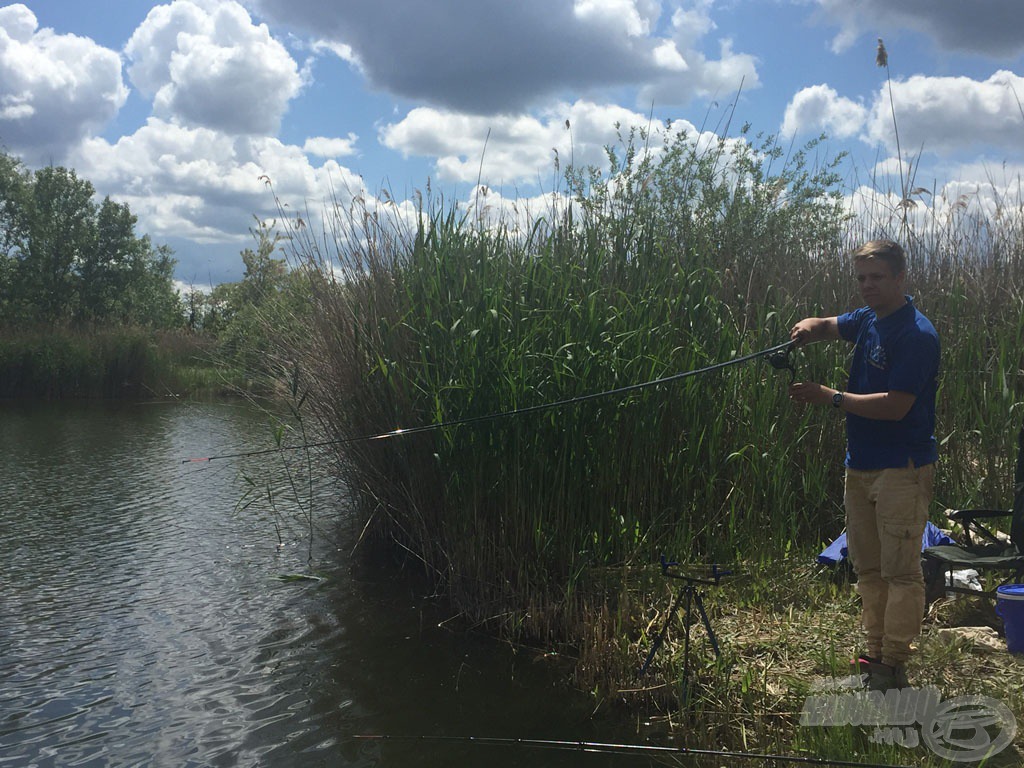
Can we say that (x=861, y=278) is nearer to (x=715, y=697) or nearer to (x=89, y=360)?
(x=715, y=697)

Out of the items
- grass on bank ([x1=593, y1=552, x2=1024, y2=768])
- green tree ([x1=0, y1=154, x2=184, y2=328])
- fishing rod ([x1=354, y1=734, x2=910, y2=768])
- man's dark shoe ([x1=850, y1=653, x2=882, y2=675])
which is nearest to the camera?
fishing rod ([x1=354, y1=734, x2=910, y2=768])

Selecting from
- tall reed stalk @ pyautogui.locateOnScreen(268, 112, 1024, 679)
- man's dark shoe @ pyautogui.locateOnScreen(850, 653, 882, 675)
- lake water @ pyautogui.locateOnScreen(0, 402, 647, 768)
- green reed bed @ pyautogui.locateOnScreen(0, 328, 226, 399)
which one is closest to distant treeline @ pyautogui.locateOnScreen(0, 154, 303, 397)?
green reed bed @ pyautogui.locateOnScreen(0, 328, 226, 399)

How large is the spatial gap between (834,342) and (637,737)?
3158 mm

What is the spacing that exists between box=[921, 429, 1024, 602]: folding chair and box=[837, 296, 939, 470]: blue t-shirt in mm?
839

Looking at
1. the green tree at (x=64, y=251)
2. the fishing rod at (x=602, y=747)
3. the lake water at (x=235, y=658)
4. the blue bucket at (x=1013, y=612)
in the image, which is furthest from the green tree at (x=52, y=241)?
the blue bucket at (x=1013, y=612)

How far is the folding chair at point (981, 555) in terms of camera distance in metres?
3.84

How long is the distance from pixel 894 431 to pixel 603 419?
1.82 metres

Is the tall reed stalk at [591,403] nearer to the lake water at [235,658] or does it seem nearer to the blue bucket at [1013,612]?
the lake water at [235,658]

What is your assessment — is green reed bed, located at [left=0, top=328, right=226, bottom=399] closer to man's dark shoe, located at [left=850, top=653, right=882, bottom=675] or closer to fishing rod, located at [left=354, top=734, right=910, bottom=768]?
fishing rod, located at [left=354, top=734, right=910, bottom=768]

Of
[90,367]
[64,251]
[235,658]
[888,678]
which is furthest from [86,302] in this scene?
[888,678]

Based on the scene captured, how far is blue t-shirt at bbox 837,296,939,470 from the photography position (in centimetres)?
323

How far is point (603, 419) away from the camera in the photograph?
486 centimetres

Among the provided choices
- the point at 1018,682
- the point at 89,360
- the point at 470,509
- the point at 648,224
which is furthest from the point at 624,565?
the point at 89,360

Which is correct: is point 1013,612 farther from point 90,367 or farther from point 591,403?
point 90,367
